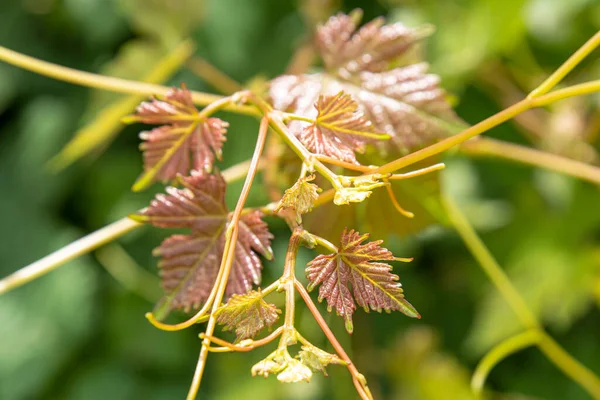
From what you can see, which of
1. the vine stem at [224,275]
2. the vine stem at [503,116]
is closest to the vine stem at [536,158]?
the vine stem at [503,116]

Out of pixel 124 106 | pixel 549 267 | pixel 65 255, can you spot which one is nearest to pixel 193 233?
pixel 65 255

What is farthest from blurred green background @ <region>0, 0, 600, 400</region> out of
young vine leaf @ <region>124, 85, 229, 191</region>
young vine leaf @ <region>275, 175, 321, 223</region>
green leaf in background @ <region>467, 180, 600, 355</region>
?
young vine leaf @ <region>275, 175, 321, 223</region>

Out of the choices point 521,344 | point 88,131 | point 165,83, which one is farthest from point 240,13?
point 521,344

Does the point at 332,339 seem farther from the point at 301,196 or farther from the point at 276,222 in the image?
the point at 276,222

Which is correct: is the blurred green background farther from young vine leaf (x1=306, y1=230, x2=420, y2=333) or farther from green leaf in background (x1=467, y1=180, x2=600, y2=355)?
young vine leaf (x1=306, y1=230, x2=420, y2=333)

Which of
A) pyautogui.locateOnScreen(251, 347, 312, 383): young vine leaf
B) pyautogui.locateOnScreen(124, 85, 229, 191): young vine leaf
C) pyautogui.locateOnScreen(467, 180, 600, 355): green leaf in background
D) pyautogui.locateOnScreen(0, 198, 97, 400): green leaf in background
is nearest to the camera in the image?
pyautogui.locateOnScreen(251, 347, 312, 383): young vine leaf

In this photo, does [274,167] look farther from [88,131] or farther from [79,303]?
[79,303]
